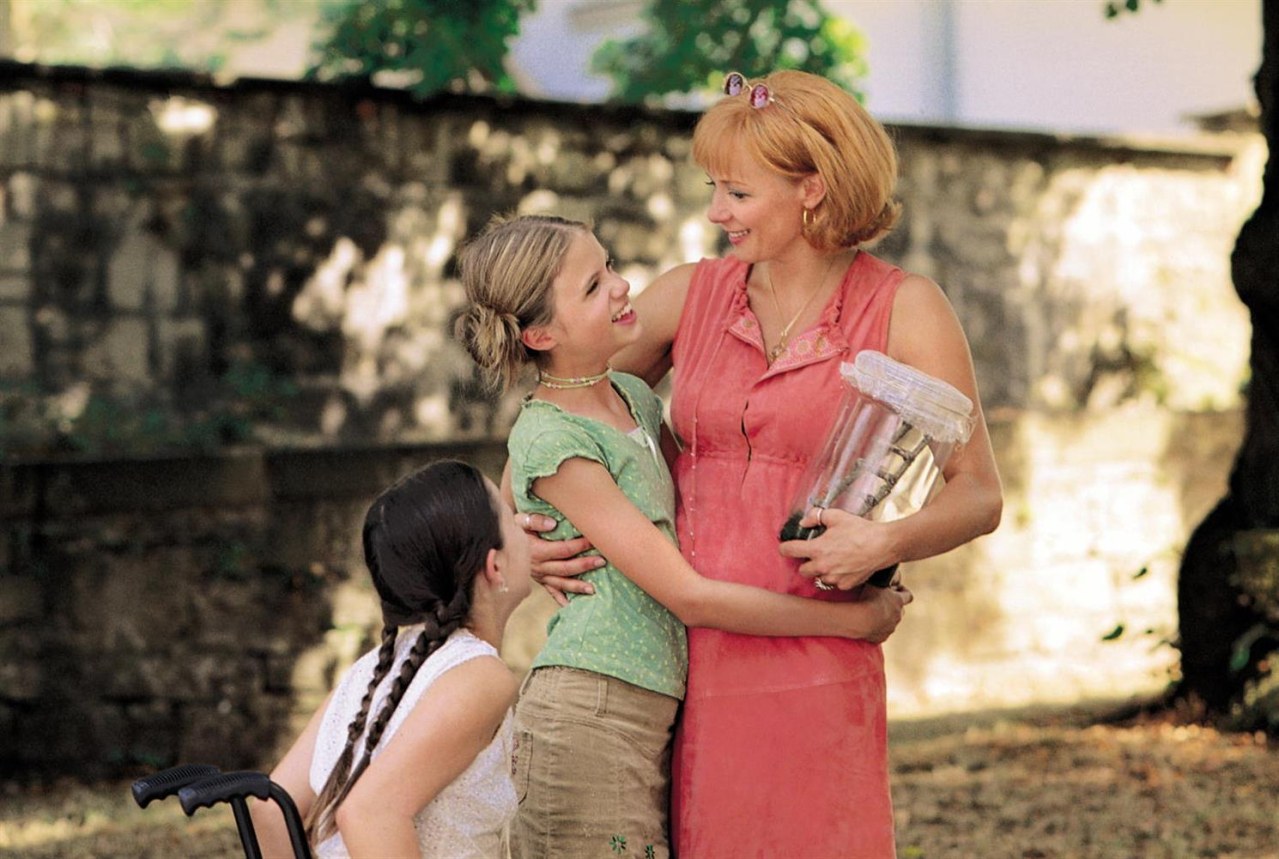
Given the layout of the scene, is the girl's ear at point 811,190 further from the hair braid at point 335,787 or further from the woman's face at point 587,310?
the hair braid at point 335,787

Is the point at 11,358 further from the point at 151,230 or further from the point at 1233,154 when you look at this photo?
the point at 1233,154

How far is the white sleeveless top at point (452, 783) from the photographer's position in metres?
2.44

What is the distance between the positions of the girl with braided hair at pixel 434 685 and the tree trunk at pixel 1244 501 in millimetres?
4890

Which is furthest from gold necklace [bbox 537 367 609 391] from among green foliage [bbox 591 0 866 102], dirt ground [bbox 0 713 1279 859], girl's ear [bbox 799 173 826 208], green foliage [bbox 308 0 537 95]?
green foliage [bbox 591 0 866 102]

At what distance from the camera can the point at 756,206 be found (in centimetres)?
280

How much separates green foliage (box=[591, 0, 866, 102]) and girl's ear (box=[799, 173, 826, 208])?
20.3ft

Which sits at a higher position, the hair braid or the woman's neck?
the woman's neck

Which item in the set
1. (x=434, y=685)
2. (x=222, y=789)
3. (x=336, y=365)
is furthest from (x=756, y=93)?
(x=336, y=365)

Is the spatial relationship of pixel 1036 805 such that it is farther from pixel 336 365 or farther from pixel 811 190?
pixel 811 190

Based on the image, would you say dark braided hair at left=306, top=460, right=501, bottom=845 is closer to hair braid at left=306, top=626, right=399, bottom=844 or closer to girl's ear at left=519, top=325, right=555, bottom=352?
hair braid at left=306, top=626, right=399, bottom=844

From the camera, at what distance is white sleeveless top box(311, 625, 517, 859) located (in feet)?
8.02

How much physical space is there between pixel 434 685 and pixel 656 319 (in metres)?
0.87

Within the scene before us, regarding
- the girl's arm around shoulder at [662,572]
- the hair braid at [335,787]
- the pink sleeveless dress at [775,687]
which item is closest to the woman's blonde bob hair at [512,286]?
the girl's arm around shoulder at [662,572]

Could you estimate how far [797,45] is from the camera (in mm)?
9250
